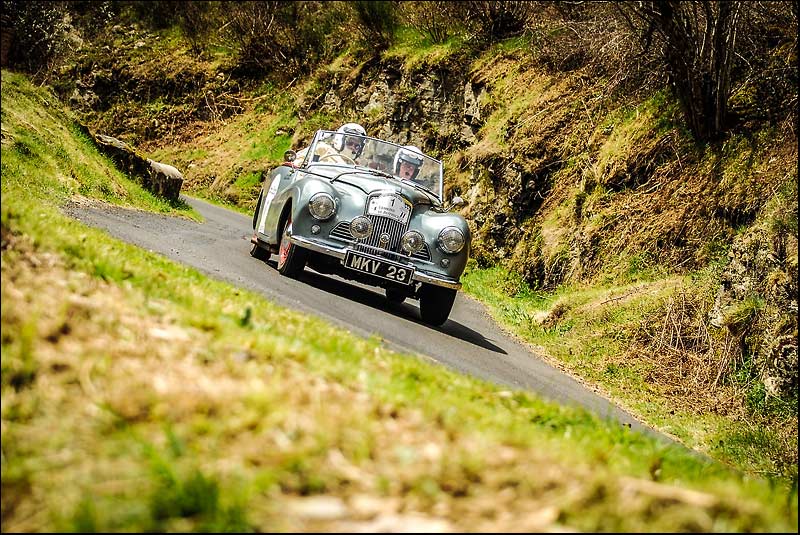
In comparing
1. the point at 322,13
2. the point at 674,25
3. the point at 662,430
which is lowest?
the point at 662,430

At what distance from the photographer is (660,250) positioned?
40.1ft

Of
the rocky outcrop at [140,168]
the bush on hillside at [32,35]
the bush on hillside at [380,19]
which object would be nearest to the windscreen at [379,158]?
the rocky outcrop at [140,168]

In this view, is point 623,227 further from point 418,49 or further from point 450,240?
point 418,49

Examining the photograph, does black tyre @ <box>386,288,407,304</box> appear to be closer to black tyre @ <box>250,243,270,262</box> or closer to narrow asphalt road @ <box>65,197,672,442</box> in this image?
narrow asphalt road @ <box>65,197,672,442</box>

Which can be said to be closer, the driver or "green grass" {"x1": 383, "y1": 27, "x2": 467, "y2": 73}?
the driver

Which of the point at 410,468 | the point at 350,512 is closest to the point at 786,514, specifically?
the point at 410,468

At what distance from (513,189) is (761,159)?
21.4 ft

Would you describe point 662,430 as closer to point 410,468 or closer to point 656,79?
point 410,468

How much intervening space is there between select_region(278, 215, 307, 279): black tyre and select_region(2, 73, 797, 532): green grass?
506cm

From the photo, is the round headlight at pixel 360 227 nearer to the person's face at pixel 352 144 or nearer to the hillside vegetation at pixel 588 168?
the person's face at pixel 352 144

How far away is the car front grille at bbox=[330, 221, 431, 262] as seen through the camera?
30.2 ft

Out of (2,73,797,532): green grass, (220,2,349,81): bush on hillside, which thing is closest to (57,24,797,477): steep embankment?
(2,73,797,532): green grass

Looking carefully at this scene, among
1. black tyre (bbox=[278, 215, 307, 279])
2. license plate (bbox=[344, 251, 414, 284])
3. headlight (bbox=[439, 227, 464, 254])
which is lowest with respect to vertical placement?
black tyre (bbox=[278, 215, 307, 279])

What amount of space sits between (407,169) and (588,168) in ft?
17.4
